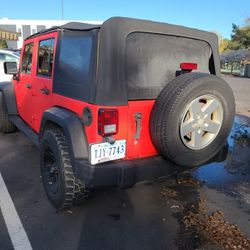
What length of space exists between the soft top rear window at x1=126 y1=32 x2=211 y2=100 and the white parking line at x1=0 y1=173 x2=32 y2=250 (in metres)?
1.65

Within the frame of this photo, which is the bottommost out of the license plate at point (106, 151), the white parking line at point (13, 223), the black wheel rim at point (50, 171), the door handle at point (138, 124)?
the white parking line at point (13, 223)

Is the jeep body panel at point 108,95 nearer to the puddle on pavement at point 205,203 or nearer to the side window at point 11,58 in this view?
the puddle on pavement at point 205,203

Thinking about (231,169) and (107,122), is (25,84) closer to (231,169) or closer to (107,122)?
(107,122)

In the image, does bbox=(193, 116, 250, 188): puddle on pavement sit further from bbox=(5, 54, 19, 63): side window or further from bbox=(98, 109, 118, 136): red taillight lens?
bbox=(5, 54, 19, 63): side window

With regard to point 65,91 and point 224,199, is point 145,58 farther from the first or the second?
point 224,199

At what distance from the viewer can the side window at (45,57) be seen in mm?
3393

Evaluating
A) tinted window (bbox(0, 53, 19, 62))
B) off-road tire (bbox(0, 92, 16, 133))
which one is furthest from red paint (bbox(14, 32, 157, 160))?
tinted window (bbox(0, 53, 19, 62))

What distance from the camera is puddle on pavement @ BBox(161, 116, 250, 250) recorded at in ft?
8.91

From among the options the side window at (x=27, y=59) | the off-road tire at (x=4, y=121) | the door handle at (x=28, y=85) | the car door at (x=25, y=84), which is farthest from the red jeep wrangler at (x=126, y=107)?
the off-road tire at (x=4, y=121)

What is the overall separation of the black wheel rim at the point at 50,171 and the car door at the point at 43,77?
597 mm

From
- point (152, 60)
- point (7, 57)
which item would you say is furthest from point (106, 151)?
point (7, 57)

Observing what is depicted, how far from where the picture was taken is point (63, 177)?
9.30 feet

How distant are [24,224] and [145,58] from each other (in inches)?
81.0

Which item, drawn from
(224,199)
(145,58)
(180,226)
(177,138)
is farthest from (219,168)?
(145,58)
